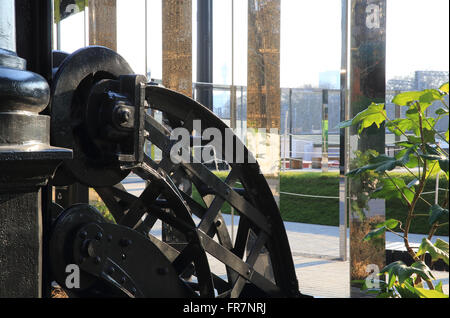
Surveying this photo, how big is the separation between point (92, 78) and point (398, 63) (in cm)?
463

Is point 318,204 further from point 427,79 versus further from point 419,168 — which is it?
point 419,168

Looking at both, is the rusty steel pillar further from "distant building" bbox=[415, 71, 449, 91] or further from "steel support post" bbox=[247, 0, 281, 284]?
"distant building" bbox=[415, 71, 449, 91]

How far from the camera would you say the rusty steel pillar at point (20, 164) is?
5.46 ft

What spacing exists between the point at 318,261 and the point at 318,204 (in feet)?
13.1

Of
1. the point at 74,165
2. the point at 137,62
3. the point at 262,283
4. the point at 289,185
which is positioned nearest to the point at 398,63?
the point at 137,62

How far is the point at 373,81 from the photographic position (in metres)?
4.28

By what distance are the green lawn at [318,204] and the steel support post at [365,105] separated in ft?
15.2

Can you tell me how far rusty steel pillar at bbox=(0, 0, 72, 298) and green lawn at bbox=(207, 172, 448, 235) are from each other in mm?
7701

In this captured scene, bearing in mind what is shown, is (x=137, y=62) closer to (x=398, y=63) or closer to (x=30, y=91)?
(x=398, y=63)

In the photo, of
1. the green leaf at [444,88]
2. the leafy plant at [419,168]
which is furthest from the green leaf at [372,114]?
the green leaf at [444,88]

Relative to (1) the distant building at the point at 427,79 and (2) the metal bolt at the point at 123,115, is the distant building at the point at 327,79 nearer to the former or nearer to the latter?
(1) the distant building at the point at 427,79

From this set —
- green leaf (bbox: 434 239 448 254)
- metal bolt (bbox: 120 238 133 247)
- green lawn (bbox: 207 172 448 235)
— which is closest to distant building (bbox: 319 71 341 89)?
green lawn (bbox: 207 172 448 235)

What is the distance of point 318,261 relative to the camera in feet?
22.5

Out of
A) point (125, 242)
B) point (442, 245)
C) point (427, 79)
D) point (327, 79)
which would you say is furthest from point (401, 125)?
point (327, 79)
